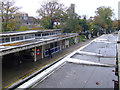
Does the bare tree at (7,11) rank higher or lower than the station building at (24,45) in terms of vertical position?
higher

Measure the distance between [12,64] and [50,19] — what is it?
1979 centimetres

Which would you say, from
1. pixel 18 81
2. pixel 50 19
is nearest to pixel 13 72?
A: pixel 18 81

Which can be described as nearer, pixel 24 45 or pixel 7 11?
pixel 24 45

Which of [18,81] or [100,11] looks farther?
[100,11]

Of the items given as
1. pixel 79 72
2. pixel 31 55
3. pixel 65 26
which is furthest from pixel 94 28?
pixel 79 72

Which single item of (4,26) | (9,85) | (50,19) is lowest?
(9,85)

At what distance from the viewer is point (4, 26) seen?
2419 cm

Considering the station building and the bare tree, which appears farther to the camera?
the bare tree

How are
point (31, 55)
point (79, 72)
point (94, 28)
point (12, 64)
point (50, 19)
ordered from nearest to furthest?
point (79, 72)
point (12, 64)
point (31, 55)
point (50, 19)
point (94, 28)

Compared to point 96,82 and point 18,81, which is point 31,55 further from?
point 96,82

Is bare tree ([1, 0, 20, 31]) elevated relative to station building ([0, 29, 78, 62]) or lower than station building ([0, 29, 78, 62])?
elevated

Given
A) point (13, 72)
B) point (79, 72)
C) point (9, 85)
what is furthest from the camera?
point (13, 72)

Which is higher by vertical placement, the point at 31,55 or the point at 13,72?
the point at 31,55

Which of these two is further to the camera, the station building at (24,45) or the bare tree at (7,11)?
the bare tree at (7,11)
